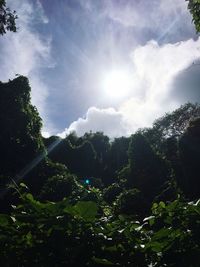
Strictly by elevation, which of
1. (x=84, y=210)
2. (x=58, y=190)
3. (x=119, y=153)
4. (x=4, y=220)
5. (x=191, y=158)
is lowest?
(x=4, y=220)

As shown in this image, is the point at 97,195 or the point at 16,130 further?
the point at 16,130

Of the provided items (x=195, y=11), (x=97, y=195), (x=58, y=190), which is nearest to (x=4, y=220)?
(x=97, y=195)

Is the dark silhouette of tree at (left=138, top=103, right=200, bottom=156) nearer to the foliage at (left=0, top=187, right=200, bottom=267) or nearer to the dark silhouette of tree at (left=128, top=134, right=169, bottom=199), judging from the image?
the dark silhouette of tree at (left=128, top=134, right=169, bottom=199)

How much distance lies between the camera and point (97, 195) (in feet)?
8.77

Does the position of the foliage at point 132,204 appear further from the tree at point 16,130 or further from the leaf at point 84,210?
the leaf at point 84,210

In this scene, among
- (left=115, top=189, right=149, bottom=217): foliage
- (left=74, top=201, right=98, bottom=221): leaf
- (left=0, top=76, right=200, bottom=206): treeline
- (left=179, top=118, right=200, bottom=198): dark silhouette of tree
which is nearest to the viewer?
(left=74, top=201, right=98, bottom=221): leaf

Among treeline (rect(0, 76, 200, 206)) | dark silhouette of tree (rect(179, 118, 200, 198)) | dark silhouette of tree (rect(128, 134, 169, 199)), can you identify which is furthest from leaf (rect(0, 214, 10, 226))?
dark silhouette of tree (rect(128, 134, 169, 199))

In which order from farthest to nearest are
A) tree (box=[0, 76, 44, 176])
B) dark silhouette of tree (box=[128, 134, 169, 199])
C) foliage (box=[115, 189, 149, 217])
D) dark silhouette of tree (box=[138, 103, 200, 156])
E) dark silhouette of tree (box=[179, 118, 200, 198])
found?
dark silhouette of tree (box=[138, 103, 200, 156])
tree (box=[0, 76, 44, 176])
dark silhouette of tree (box=[128, 134, 169, 199])
dark silhouette of tree (box=[179, 118, 200, 198])
foliage (box=[115, 189, 149, 217])

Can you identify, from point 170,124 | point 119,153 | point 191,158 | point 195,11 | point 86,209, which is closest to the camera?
point 86,209

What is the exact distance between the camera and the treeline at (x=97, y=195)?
53.9 inches

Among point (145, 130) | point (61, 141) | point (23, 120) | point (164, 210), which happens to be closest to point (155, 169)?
point (23, 120)

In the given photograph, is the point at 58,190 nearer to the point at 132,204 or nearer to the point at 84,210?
the point at 132,204

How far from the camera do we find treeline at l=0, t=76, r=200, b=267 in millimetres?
1369

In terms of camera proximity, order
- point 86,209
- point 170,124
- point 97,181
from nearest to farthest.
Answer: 1. point 86,209
2. point 97,181
3. point 170,124
